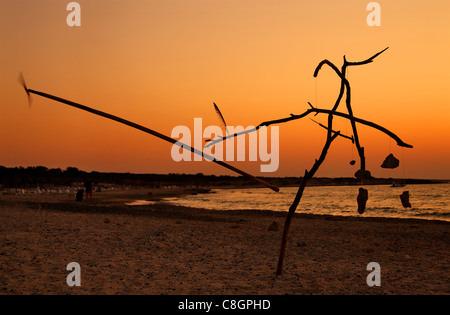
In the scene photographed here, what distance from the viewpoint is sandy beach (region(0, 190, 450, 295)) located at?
306 inches

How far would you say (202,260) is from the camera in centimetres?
1016

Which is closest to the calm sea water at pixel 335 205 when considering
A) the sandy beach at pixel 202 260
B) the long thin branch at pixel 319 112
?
the sandy beach at pixel 202 260

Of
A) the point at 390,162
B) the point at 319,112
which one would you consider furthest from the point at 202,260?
the point at 390,162

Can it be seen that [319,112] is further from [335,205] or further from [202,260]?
[335,205]

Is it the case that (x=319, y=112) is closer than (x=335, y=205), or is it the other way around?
(x=319, y=112)

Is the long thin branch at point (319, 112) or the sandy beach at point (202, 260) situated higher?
the long thin branch at point (319, 112)

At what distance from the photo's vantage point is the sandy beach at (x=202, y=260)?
7.77m

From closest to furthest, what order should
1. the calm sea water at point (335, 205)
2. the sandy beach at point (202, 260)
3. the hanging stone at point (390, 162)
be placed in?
1. the hanging stone at point (390, 162)
2. the sandy beach at point (202, 260)
3. the calm sea water at point (335, 205)

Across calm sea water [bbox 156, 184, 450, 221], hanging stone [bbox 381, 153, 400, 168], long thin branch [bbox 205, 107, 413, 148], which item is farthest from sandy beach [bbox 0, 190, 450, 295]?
calm sea water [bbox 156, 184, 450, 221]

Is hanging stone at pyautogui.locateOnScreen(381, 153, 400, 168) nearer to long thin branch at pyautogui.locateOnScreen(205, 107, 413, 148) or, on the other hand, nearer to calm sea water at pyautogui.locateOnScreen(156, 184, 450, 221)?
long thin branch at pyautogui.locateOnScreen(205, 107, 413, 148)

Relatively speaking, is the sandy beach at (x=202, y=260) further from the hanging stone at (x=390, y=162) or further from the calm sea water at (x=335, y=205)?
the calm sea water at (x=335, y=205)
